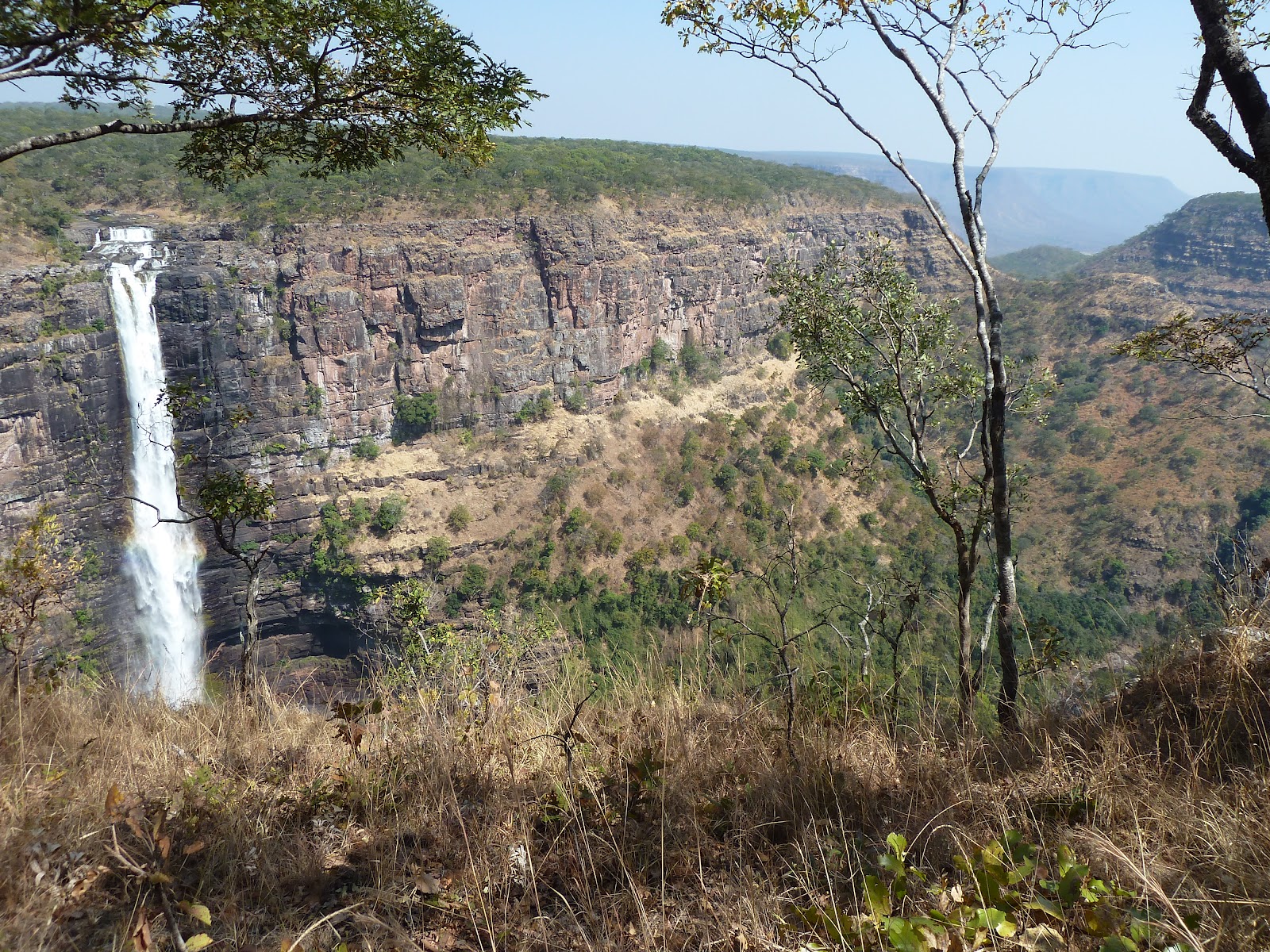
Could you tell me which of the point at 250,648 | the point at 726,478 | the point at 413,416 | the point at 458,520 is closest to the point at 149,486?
the point at 413,416

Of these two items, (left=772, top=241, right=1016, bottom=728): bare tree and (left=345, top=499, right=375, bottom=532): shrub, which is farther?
(left=345, top=499, right=375, bottom=532): shrub

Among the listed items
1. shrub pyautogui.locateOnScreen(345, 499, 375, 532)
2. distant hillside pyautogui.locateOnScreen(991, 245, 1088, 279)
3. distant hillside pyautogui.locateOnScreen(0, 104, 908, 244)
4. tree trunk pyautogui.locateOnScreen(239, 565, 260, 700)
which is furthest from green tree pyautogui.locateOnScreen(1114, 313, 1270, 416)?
distant hillside pyautogui.locateOnScreen(991, 245, 1088, 279)

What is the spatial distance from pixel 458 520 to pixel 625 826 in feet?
102

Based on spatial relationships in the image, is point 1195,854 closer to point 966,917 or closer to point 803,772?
point 966,917

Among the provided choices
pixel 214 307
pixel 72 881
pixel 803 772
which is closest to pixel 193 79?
pixel 72 881

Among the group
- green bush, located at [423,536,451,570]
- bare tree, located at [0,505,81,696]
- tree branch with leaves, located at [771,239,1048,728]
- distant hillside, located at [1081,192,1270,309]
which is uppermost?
distant hillside, located at [1081,192,1270,309]

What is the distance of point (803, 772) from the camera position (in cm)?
209

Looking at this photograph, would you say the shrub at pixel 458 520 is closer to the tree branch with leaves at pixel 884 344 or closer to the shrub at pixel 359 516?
the shrub at pixel 359 516

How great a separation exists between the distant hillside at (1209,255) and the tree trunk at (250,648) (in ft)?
217

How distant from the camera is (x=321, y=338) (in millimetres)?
31828

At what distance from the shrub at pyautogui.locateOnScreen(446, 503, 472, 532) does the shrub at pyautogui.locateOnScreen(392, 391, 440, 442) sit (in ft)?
16.1

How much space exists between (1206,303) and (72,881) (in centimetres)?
6849

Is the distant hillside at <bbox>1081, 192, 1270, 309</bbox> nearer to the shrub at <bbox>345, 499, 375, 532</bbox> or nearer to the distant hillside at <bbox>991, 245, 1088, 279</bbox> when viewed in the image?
the distant hillside at <bbox>991, 245, 1088, 279</bbox>

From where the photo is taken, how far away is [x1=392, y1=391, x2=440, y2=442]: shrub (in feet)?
112
